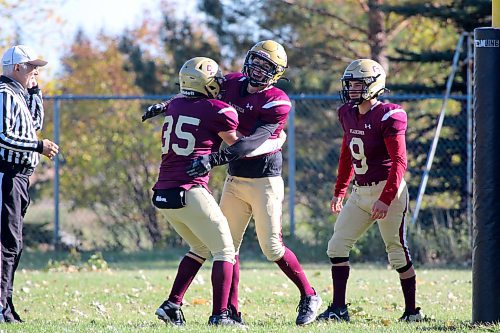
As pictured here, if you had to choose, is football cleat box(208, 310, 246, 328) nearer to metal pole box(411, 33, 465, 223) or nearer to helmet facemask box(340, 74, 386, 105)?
helmet facemask box(340, 74, 386, 105)

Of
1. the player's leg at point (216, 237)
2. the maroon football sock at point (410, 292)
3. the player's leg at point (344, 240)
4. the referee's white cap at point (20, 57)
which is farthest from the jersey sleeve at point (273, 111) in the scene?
the referee's white cap at point (20, 57)

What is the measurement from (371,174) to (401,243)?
2.02 ft

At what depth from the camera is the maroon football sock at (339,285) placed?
819 cm

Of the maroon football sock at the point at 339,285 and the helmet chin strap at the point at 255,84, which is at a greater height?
the helmet chin strap at the point at 255,84

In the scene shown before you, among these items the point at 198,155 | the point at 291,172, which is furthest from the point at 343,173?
the point at 291,172

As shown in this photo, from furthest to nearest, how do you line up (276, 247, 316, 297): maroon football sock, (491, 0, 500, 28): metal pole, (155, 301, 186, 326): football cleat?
(276, 247, 316, 297): maroon football sock, (155, 301, 186, 326): football cleat, (491, 0, 500, 28): metal pole

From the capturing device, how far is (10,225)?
7.96m

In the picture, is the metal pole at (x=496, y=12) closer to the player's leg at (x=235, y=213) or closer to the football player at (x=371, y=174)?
the football player at (x=371, y=174)

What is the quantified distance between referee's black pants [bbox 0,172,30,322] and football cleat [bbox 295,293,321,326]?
2249 millimetres

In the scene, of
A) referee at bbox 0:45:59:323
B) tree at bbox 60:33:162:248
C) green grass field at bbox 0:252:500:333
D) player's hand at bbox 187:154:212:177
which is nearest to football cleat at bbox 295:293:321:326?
green grass field at bbox 0:252:500:333

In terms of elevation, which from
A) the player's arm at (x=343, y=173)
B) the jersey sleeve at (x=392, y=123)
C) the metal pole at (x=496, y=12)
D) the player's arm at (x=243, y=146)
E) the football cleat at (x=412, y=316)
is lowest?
the football cleat at (x=412, y=316)

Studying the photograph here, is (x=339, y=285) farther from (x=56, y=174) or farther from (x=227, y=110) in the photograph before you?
(x=56, y=174)

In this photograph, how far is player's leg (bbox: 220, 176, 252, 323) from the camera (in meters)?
7.97

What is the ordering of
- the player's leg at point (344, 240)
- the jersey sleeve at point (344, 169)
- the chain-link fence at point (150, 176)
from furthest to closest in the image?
the chain-link fence at point (150, 176) < the jersey sleeve at point (344, 169) < the player's leg at point (344, 240)
